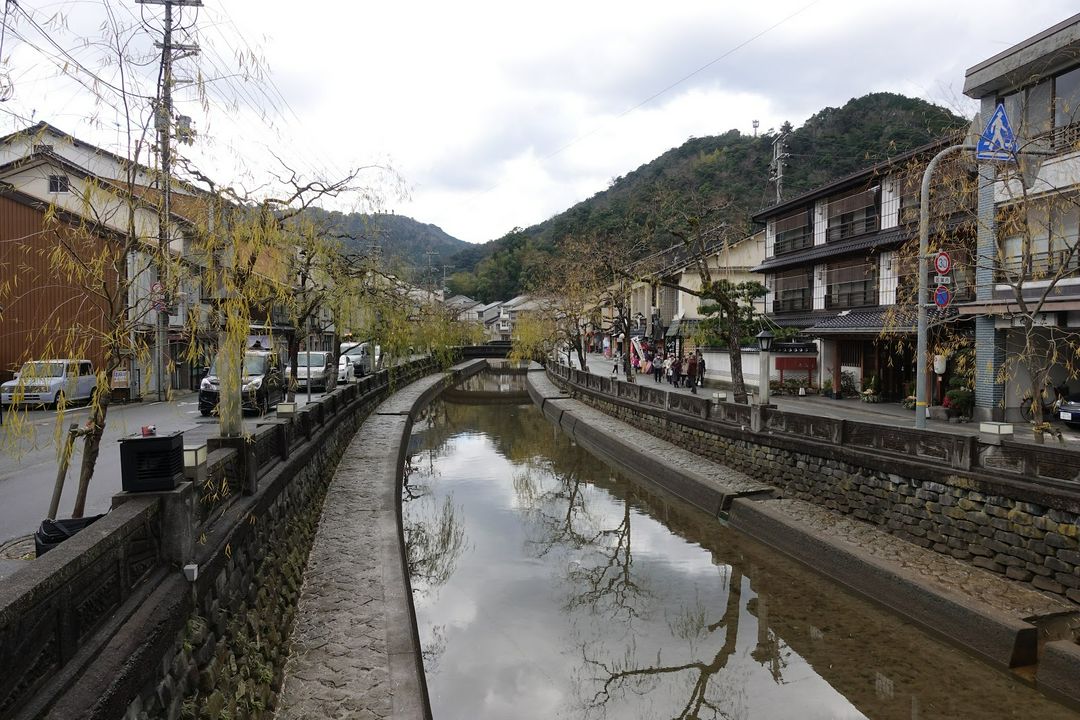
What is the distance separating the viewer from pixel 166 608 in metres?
4.79

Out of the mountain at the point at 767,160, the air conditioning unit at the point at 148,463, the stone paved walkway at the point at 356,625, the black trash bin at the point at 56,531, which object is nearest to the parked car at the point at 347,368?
the mountain at the point at 767,160

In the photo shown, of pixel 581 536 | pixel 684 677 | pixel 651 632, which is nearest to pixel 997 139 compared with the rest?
pixel 651 632

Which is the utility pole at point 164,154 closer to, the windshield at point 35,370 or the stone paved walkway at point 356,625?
the windshield at point 35,370

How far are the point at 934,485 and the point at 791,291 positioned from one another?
74.0 ft

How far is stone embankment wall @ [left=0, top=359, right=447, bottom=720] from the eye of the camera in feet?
11.6

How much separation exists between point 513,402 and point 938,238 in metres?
28.5

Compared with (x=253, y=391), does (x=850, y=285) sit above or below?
above

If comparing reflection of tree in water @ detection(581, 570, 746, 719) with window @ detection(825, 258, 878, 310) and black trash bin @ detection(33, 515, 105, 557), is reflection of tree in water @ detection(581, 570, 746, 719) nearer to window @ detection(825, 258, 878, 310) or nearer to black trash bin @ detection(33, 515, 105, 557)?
black trash bin @ detection(33, 515, 105, 557)

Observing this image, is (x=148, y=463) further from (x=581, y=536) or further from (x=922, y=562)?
(x=581, y=536)

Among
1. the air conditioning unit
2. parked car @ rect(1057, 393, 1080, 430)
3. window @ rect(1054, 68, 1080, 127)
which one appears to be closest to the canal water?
the air conditioning unit

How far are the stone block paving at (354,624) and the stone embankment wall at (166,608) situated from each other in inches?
11.4

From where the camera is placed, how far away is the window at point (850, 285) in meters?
26.0

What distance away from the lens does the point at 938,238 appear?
15.1 meters

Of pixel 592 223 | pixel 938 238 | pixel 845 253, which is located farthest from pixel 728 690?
pixel 592 223
